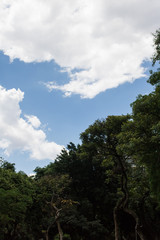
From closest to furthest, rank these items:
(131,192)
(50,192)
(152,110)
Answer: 1. (152,110)
2. (131,192)
3. (50,192)

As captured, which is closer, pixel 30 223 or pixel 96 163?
pixel 30 223

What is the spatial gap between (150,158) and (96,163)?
17185 millimetres

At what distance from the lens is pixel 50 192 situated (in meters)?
26.1

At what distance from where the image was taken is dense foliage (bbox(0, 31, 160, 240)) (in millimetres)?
12711

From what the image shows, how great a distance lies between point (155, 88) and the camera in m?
13.0

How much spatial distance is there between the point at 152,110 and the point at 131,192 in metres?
12.2

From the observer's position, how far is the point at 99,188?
29.5 meters

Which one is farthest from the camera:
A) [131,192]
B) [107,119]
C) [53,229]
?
[53,229]

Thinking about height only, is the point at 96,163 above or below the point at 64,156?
below

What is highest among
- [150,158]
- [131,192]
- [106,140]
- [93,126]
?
[93,126]

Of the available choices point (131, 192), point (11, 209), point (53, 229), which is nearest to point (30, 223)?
point (53, 229)

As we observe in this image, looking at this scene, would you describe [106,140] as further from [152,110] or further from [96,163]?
[96,163]

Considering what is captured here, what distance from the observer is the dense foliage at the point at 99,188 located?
41.7 feet

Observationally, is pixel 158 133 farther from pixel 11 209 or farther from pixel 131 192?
pixel 11 209
